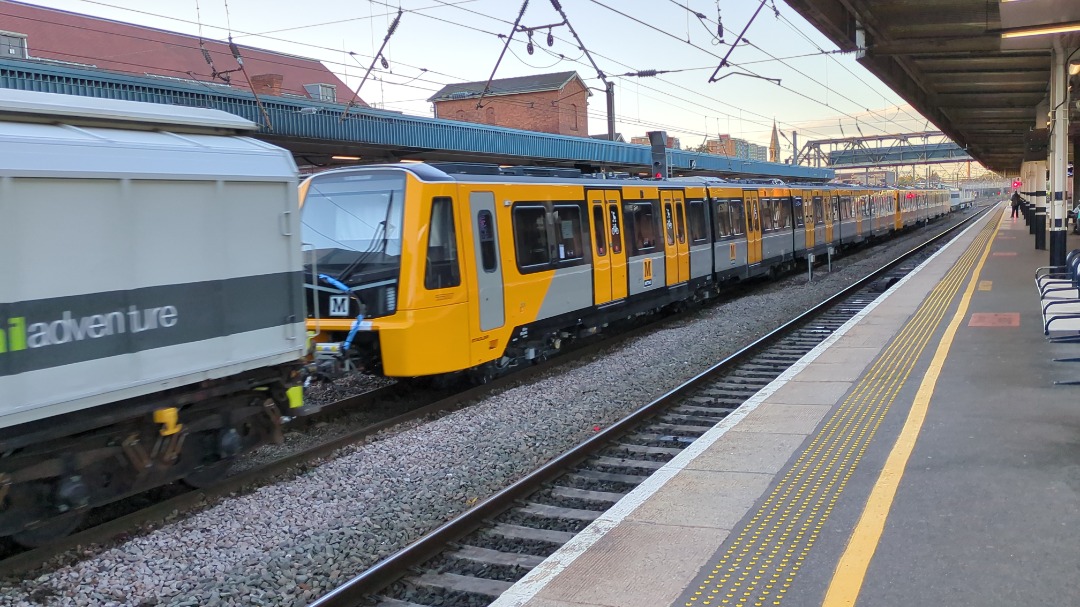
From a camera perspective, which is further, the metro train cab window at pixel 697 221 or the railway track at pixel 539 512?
the metro train cab window at pixel 697 221

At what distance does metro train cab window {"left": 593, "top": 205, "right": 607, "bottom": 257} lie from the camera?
1291 centimetres

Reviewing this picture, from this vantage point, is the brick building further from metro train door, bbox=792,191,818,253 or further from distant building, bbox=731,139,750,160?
metro train door, bbox=792,191,818,253

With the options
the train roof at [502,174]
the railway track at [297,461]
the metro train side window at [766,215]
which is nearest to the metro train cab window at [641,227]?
the train roof at [502,174]

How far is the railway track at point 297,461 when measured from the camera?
559 cm

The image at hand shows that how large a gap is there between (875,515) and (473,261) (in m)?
5.66

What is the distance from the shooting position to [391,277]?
8.98m

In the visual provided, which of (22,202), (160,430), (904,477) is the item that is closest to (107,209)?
(22,202)

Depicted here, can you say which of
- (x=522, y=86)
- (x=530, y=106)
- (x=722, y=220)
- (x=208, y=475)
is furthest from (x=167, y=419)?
(x=522, y=86)

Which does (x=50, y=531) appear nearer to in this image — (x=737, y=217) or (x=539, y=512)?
(x=539, y=512)

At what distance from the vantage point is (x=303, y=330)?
7.34m

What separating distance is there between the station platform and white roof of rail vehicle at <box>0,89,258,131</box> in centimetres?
439

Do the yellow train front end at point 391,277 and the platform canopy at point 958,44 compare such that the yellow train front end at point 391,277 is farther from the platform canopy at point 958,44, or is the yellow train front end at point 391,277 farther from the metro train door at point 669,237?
the platform canopy at point 958,44

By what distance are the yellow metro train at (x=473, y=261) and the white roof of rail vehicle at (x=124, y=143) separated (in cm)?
126

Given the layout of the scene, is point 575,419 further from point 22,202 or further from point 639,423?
point 22,202
